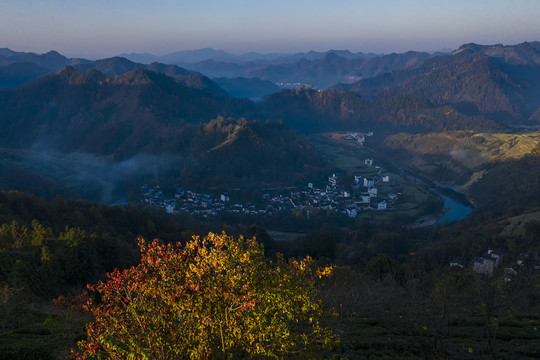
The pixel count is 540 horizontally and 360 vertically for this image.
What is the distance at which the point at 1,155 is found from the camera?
164375mm

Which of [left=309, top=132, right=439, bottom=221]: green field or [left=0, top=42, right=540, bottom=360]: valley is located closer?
[left=0, top=42, right=540, bottom=360]: valley

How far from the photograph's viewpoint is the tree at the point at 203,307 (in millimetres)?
9578

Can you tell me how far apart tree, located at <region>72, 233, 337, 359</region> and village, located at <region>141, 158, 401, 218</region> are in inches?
4144

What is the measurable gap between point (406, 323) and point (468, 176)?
137046mm

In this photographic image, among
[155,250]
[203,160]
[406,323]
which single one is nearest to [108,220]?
[406,323]

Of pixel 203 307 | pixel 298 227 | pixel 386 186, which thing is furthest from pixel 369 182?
pixel 203 307

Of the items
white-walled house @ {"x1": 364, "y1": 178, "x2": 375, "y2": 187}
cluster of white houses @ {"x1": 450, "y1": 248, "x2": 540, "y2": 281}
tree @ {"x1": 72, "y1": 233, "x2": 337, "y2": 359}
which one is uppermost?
tree @ {"x1": 72, "y1": 233, "x2": 337, "y2": 359}

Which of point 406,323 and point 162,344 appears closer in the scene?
point 162,344

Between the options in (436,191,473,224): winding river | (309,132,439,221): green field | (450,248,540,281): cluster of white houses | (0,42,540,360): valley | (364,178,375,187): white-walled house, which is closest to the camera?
(0,42,540,360): valley

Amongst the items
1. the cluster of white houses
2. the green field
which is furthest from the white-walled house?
the cluster of white houses

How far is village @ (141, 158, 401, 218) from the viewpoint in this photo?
11931 cm

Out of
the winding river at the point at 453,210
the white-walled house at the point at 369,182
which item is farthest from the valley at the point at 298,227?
the white-walled house at the point at 369,182

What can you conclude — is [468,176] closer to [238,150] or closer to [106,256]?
[238,150]

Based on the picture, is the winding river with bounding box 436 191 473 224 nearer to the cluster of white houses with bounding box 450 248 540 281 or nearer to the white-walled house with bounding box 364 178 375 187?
the white-walled house with bounding box 364 178 375 187
